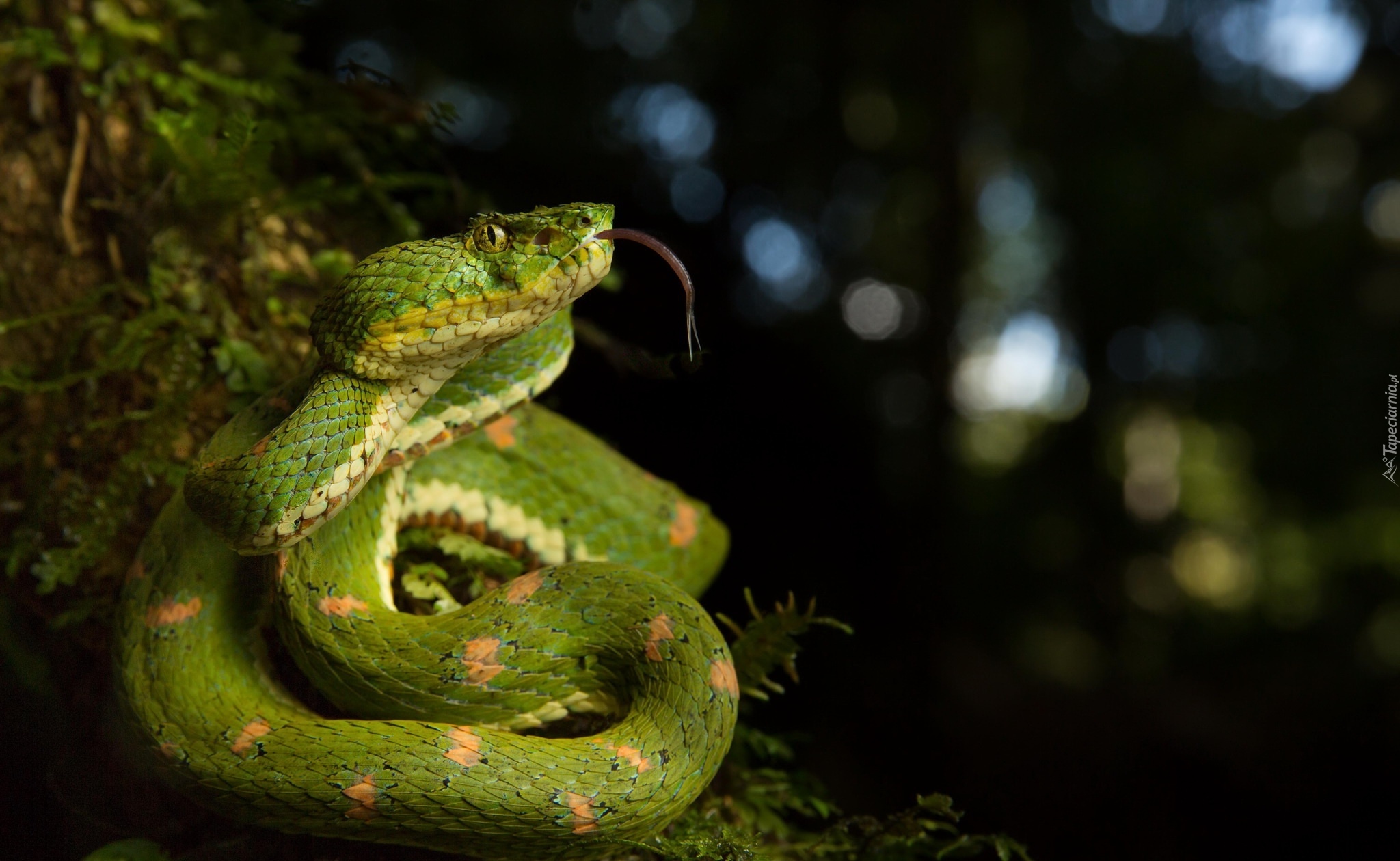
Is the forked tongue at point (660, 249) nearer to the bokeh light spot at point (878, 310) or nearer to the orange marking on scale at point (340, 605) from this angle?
the orange marking on scale at point (340, 605)

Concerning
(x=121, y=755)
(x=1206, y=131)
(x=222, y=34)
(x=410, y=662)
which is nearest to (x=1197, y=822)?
(x=1206, y=131)

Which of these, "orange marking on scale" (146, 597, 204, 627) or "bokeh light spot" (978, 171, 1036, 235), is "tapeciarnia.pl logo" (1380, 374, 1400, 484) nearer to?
"bokeh light spot" (978, 171, 1036, 235)

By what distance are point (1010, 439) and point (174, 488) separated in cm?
624

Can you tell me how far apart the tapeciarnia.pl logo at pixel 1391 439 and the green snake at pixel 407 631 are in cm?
484

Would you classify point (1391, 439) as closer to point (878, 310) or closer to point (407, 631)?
point (878, 310)

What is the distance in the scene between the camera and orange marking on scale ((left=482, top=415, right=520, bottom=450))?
2035 mm

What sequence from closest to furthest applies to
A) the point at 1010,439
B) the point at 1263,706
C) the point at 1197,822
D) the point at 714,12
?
the point at 714,12, the point at 1197,822, the point at 1263,706, the point at 1010,439

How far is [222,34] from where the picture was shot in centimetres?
248

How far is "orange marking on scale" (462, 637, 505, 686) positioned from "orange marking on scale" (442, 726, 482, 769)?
10 centimetres

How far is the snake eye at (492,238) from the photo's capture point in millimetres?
1350

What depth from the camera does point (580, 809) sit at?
1.31m

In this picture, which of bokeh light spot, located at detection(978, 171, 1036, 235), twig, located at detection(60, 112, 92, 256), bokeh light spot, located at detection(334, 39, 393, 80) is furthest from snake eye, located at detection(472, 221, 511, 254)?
bokeh light spot, located at detection(978, 171, 1036, 235)

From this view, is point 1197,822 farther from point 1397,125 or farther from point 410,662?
point 410,662

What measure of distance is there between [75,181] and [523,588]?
188cm
